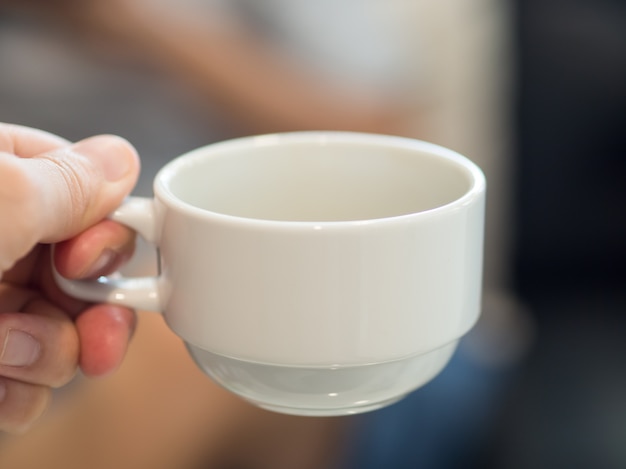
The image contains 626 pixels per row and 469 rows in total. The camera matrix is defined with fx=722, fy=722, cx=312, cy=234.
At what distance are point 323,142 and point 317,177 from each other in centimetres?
3

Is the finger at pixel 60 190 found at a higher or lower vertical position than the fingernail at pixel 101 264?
higher

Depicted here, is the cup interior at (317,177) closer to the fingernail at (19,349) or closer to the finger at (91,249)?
the finger at (91,249)

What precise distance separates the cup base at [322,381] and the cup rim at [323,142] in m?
0.09

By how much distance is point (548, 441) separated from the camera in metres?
1.00

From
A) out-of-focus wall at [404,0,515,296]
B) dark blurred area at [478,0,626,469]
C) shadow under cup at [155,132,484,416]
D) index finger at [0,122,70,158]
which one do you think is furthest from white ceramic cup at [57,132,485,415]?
out-of-focus wall at [404,0,515,296]

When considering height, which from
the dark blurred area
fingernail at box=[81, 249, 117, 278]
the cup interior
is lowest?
the dark blurred area

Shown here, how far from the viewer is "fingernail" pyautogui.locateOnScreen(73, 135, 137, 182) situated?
0.54 metres

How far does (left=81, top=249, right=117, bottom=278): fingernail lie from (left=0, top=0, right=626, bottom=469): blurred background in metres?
0.30

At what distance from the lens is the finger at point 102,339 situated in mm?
606

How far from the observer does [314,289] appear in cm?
41

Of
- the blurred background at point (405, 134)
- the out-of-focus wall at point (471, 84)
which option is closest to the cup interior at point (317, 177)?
the blurred background at point (405, 134)

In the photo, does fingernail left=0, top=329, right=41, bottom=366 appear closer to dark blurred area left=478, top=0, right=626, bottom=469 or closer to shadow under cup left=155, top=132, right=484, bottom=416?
shadow under cup left=155, top=132, right=484, bottom=416

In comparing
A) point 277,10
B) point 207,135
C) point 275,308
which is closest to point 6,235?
point 275,308

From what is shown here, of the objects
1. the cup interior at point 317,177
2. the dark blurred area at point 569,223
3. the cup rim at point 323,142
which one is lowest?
the dark blurred area at point 569,223
